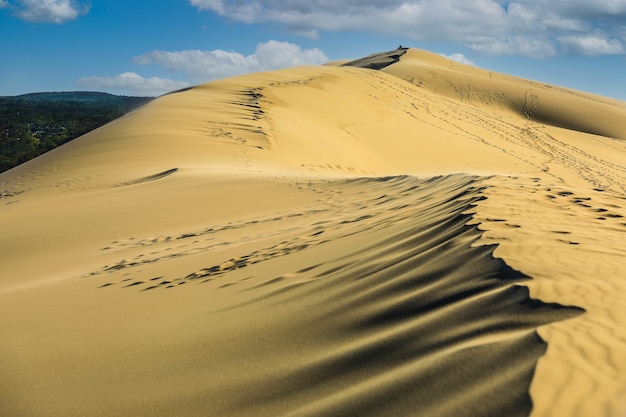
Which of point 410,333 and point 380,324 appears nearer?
point 410,333

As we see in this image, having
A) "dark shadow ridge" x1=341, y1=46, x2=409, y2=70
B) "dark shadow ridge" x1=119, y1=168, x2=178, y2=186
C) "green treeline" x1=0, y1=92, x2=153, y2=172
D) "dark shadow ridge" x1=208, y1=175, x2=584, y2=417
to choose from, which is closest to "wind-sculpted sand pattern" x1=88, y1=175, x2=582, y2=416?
"dark shadow ridge" x1=208, y1=175, x2=584, y2=417

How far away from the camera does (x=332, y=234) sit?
6418mm

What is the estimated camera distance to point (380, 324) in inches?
142

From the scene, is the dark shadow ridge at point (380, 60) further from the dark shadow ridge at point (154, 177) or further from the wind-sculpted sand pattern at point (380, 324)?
the wind-sculpted sand pattern at point (380, 324)

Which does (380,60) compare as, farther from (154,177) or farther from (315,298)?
(315,298)

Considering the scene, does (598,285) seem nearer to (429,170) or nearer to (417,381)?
(417,381)

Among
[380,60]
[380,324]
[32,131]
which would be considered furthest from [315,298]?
[380,60]

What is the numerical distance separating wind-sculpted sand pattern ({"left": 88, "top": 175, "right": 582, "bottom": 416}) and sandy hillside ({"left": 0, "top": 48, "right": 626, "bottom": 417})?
1 cm

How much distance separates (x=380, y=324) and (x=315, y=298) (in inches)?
32.8

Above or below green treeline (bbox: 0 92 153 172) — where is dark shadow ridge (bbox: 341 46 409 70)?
above

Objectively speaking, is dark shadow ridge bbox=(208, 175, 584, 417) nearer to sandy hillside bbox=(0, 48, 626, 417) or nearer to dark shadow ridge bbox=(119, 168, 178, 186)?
sandy hillside bbox=(0, 48, 626, 417)

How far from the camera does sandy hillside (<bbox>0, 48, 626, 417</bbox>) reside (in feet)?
8.96

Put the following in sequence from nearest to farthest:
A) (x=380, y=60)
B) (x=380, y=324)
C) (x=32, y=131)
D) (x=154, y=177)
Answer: (x=380, y=324) < (x=154, y=177) < (x=32, y=131) < (x=380, y=60)

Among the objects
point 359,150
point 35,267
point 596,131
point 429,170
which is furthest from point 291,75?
point 35,267
